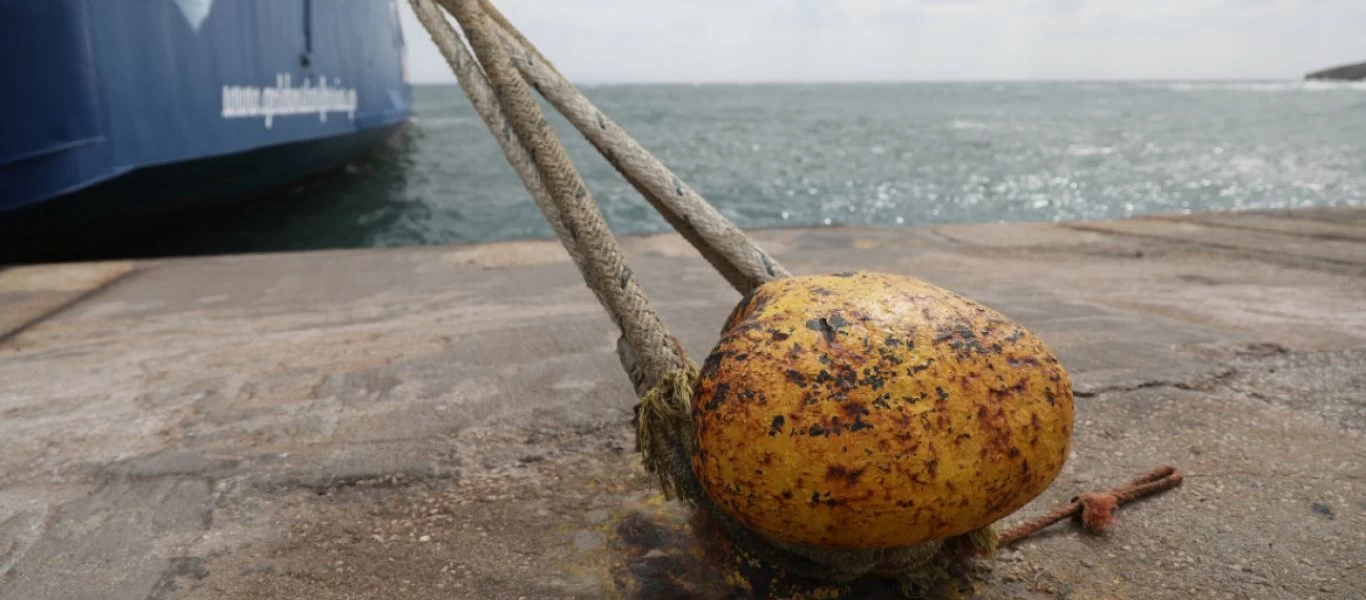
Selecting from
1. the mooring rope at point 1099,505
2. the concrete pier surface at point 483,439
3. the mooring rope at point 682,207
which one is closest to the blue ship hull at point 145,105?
the concrete pier surface at point 483,439

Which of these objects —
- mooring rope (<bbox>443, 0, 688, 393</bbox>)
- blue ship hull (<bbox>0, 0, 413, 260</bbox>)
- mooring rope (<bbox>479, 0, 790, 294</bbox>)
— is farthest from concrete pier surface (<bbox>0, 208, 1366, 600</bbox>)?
blue ship hull (<bbox>0, 0, 413, 260</bbox>)

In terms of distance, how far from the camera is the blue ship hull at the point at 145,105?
4949mm

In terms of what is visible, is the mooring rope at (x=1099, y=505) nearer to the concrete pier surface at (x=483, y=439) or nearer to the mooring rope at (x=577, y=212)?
the concrete pier surface at (x=483, y=439)

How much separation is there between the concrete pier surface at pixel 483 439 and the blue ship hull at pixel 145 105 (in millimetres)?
1483

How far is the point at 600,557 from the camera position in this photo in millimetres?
1613

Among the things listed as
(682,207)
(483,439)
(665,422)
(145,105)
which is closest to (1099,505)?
(665,422)

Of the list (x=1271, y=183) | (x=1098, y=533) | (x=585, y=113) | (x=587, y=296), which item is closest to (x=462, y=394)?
(x=585, y=113)

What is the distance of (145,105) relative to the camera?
226 inches

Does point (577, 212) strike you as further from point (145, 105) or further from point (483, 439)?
point (145, 105)

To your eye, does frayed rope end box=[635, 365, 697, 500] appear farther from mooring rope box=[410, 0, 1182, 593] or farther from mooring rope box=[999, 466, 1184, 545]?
mooring rope box=[999, 466, 1184, 545]

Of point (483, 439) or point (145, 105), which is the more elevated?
point (145, 105)

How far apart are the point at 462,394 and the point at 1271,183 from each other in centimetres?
1775

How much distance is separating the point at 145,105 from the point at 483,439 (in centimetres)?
499

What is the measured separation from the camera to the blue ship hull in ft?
16.2
